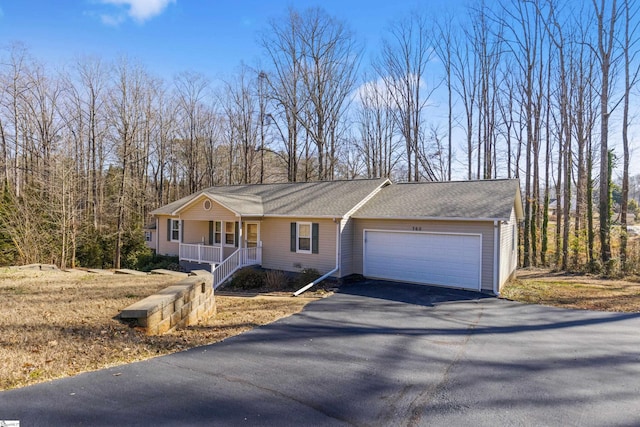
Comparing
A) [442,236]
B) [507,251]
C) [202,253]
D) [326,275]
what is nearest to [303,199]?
[326,275]

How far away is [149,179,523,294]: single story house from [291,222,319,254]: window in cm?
4

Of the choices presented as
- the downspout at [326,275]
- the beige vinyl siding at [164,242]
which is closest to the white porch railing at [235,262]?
the downspout at [326,275]

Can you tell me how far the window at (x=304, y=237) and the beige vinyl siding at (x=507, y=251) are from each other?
21.9ft

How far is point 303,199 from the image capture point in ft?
54.2

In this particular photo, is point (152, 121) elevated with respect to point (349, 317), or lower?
elevated

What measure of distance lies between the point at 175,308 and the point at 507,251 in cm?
1170

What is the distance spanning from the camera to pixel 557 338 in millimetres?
6996

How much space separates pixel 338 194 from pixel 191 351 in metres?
11.6

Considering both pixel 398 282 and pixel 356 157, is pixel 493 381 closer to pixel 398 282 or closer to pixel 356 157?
pixel 398 282

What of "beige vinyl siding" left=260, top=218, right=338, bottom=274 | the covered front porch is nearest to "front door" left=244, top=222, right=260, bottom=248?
the covered front porch

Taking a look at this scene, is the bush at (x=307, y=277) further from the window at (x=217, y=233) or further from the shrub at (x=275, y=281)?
the window at (x=217, y=233)

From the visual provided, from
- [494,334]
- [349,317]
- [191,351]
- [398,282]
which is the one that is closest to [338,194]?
[398,282]

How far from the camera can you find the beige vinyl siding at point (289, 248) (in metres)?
14.0

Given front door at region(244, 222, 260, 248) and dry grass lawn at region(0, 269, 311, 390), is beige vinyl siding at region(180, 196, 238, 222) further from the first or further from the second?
dry grass lawn at region(0, 269, 311, 390)
